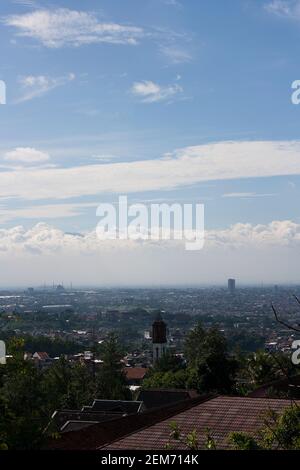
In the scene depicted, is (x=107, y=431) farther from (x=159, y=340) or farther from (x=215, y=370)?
(x=159, y=340)

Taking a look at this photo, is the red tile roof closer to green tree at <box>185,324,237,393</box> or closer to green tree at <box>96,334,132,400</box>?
green tree at <box>185,324,237,393</box>

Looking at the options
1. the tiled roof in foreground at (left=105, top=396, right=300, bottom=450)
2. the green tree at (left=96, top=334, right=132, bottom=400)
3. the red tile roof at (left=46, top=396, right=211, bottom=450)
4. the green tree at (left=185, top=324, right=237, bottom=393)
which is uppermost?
the tiled roof in foreground at (left=105, top=396, right=300, bottom=450)

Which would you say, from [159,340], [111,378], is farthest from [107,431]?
[159,340]

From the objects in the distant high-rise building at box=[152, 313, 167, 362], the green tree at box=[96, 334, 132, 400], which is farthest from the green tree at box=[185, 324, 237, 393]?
the distant high-rise building at box=[152, 313, 167, 362]

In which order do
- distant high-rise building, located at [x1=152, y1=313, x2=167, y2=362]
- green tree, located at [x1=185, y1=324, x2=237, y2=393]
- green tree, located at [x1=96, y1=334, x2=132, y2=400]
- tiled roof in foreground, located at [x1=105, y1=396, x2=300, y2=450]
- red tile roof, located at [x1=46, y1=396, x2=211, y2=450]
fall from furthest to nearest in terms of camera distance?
distant high-rise building, located at [x1=152, y1=313, x2=167, y2=362] → green tree, located at [x1=96, y1=334, x2=132, y2=400] → green tree, located at [x1=185, y1=324, x2=237, y2=393] → red tile roof, located at [x1=46, y1=396, x2=211, y2=450] → tiled roof in foreground, located at [x1=105, y1=396, x2=300, y2=450]

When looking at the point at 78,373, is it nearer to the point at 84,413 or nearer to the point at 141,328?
the point at 84,413

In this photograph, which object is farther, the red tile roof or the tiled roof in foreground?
the red tile roof

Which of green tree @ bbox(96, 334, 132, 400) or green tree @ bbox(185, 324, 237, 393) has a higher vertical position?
green tree @ bbox(185, 324, 237, 393)

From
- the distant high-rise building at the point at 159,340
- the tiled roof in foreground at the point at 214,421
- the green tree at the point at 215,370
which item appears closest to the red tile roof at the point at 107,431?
the tiled roof in foreground at the point at 214,421

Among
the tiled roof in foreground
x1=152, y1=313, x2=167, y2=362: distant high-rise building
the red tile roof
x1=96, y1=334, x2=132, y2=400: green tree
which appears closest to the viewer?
the tiled roof in foreground

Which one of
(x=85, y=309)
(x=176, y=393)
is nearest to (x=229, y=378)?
(x=176, y=393)
